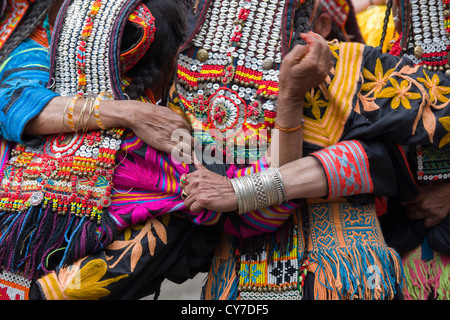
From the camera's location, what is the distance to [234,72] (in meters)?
2.13

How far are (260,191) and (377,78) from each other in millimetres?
622

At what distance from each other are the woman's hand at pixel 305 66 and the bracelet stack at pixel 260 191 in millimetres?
315

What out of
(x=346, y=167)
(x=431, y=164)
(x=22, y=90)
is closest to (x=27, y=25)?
(x=22, y=90)

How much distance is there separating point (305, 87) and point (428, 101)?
482 mm

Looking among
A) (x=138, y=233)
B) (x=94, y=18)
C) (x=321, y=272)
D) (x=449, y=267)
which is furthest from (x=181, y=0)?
(x=449, y=267)

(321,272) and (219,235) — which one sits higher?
(219,235)

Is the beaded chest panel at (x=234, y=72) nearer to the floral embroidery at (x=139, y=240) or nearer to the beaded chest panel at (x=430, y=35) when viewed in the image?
the floral embroidery at (x=139, y=240)

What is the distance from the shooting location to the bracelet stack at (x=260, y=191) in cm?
193

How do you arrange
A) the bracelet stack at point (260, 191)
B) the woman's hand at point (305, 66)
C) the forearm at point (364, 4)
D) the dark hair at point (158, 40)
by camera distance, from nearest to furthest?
the woman's hand at point (305, 66) → the bracelet stack at point (260, 191) → the dark hair at point (158, 40) → the forearm at point (364, 4)

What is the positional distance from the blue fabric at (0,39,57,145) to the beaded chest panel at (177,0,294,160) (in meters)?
0.54

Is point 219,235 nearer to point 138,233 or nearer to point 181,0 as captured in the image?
point 138,233

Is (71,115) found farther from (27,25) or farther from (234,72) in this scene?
(234,72)

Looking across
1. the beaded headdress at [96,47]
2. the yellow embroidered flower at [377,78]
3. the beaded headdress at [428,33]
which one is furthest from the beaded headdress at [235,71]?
the beaded headdress at [428,33]

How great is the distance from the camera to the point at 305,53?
5.91 feet
